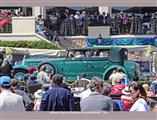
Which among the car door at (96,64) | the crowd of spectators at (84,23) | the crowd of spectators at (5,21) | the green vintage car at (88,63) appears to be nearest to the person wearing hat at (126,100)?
Result: the green vintage car at (88,63)


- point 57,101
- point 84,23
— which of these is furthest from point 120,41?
point 57,101

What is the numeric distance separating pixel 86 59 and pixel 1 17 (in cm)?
1027

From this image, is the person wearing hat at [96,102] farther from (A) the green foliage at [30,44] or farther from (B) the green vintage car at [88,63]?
(A) the green foliage at [30,44]

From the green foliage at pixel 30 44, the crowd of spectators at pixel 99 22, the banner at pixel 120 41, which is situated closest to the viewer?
the green foliage at pixel 30 44

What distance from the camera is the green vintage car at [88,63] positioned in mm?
21016

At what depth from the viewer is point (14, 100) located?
7516 mm

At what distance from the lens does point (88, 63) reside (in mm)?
21125

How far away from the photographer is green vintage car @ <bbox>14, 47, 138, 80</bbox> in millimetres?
21016

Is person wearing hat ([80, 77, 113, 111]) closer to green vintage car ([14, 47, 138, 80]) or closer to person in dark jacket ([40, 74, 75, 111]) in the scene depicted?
person in dark jacket ([40, 74, 75, 111])

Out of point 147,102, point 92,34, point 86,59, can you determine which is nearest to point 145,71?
point 86,59

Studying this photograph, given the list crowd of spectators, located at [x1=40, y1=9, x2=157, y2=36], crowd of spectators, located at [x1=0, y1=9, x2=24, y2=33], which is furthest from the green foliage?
crowd of spectators, located at [x1=40, y1=9, x2=157, y2=36]

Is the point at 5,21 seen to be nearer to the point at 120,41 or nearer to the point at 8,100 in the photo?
the point at 120,41

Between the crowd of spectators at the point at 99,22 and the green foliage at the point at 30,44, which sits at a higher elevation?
the crowd of spectators at the point at 99,22

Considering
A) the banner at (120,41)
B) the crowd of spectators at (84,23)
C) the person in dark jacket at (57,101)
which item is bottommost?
the person in dark jacket at (57,101)
